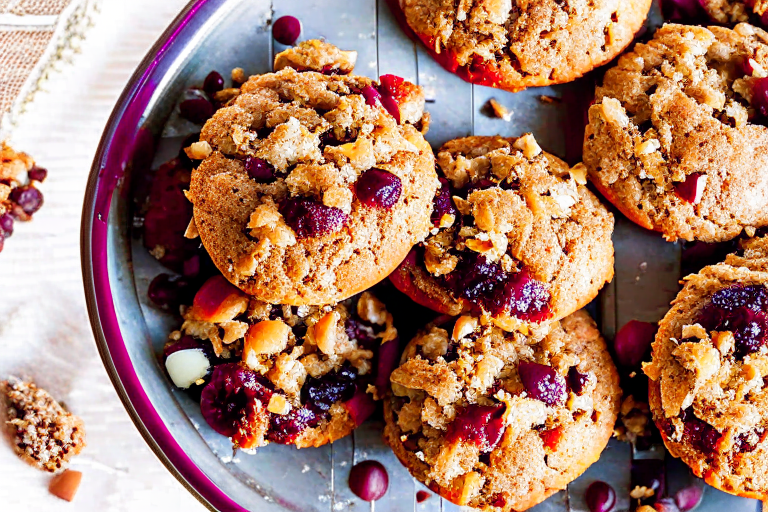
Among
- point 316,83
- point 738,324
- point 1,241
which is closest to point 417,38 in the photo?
point 316,83

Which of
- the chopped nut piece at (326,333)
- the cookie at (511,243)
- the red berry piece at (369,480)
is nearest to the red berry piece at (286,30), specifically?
the cookie at (511,243)

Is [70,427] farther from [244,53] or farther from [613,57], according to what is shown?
[613,57]

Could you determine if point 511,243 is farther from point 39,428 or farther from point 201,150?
point 39,428

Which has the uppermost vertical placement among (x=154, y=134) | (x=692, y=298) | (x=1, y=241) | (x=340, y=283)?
(x=154, y=134)

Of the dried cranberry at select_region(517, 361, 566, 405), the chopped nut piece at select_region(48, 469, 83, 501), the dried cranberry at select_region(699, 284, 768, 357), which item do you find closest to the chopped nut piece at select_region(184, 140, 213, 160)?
the dried cranberry at select_region(517, 361, 566, 405)

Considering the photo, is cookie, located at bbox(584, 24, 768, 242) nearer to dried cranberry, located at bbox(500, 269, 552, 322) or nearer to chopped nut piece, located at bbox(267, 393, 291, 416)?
dried cranberry, located at bbox(500, 269, 552, 322)

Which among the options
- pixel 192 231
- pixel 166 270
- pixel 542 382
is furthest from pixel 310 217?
pixel 542 382

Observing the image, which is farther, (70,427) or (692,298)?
(70,427)
